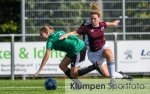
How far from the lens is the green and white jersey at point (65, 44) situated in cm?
1571

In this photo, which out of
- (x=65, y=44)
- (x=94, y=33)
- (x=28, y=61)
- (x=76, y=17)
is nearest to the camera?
(x=65, y=44)

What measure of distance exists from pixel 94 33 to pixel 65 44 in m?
1.15

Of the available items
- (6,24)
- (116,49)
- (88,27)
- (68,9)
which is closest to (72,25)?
(68,9)

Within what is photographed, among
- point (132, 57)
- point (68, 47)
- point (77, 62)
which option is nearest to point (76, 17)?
point (132, 57)

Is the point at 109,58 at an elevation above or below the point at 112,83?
above

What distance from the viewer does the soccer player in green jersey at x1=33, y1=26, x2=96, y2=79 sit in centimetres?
1567

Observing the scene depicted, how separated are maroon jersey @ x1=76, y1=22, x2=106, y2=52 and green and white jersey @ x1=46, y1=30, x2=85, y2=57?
40cm

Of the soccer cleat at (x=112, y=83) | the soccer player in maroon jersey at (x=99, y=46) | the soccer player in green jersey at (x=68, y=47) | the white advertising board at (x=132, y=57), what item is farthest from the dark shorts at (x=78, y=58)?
the white advertising board at (x=132, y=57)

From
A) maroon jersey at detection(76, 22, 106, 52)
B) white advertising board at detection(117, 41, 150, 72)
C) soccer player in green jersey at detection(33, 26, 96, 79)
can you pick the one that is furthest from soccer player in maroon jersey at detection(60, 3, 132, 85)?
white advertising board at detection(117, 41, 150, 72)

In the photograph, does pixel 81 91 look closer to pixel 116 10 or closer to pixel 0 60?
pixel 0 60

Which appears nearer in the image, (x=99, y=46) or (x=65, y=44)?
(x=65, y=44)

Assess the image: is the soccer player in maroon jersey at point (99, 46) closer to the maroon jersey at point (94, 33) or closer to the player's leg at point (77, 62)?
the maroon jersey at point (94, 33)

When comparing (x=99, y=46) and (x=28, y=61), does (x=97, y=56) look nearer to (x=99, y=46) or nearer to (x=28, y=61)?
(x=99, y=46)

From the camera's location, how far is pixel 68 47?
16.2m
